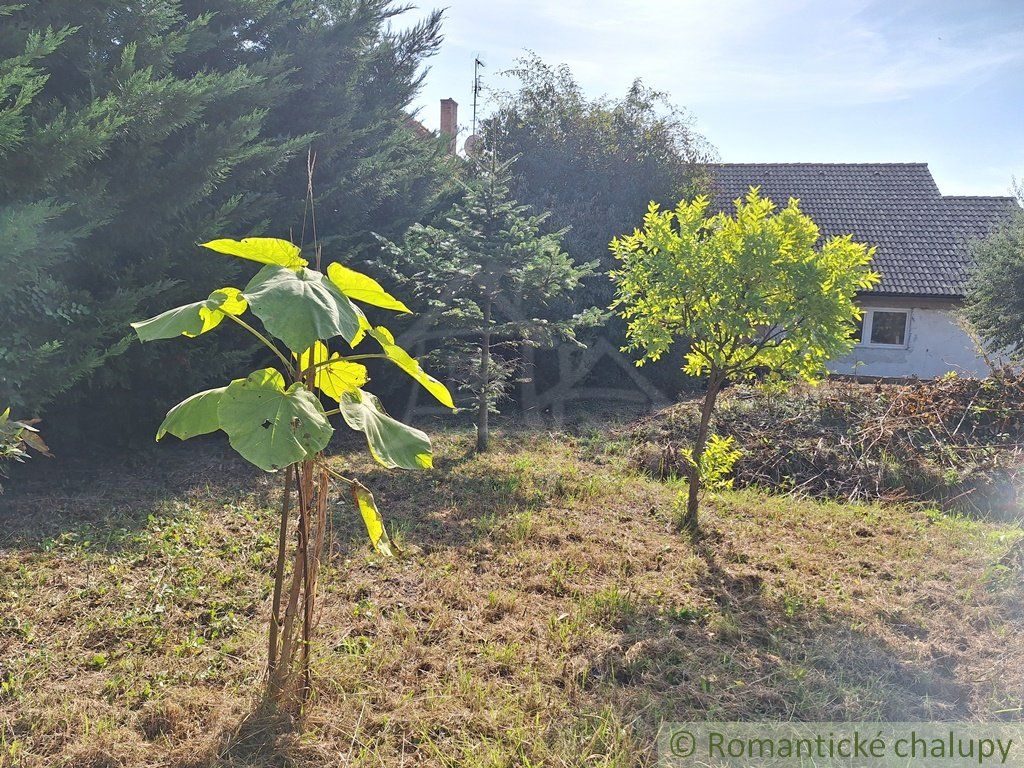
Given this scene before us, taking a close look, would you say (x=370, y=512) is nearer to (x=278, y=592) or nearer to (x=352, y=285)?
(x=278, y=592)

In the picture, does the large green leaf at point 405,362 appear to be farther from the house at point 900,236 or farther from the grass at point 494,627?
the house at point 900,236

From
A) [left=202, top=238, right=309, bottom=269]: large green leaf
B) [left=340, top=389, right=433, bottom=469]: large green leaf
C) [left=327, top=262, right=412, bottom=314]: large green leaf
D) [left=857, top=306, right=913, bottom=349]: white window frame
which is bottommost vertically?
[left=340, top=389, right=433, bottom=469]: large green leaf

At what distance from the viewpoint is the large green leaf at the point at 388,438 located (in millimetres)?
2197

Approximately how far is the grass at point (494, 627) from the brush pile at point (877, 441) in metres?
0.85

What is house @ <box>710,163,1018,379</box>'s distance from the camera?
1456 centimetres

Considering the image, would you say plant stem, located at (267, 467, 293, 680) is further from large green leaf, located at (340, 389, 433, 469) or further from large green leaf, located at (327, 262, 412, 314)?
large green leaf, located at (327, 262, 412, 314)

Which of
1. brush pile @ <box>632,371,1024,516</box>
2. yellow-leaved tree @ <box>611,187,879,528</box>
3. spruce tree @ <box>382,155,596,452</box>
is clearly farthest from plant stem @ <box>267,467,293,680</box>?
spruce tree @ <box>382,155,596,452</box>

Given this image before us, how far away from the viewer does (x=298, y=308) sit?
2004mm

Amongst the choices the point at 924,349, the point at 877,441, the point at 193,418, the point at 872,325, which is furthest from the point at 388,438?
the point at 924,349

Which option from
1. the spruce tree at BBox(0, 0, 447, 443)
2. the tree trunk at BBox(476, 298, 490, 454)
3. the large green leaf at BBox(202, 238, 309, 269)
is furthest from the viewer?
the tree trunk at BBox(476, 298, 490, 454)

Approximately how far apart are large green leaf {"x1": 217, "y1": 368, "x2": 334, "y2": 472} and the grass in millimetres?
1275

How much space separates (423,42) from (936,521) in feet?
30.9

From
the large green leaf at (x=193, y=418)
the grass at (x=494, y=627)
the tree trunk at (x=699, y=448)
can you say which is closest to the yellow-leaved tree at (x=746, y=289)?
the tree trunk at (x=699, y=448)

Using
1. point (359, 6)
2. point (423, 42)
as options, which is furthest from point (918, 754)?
point (423, 42)
